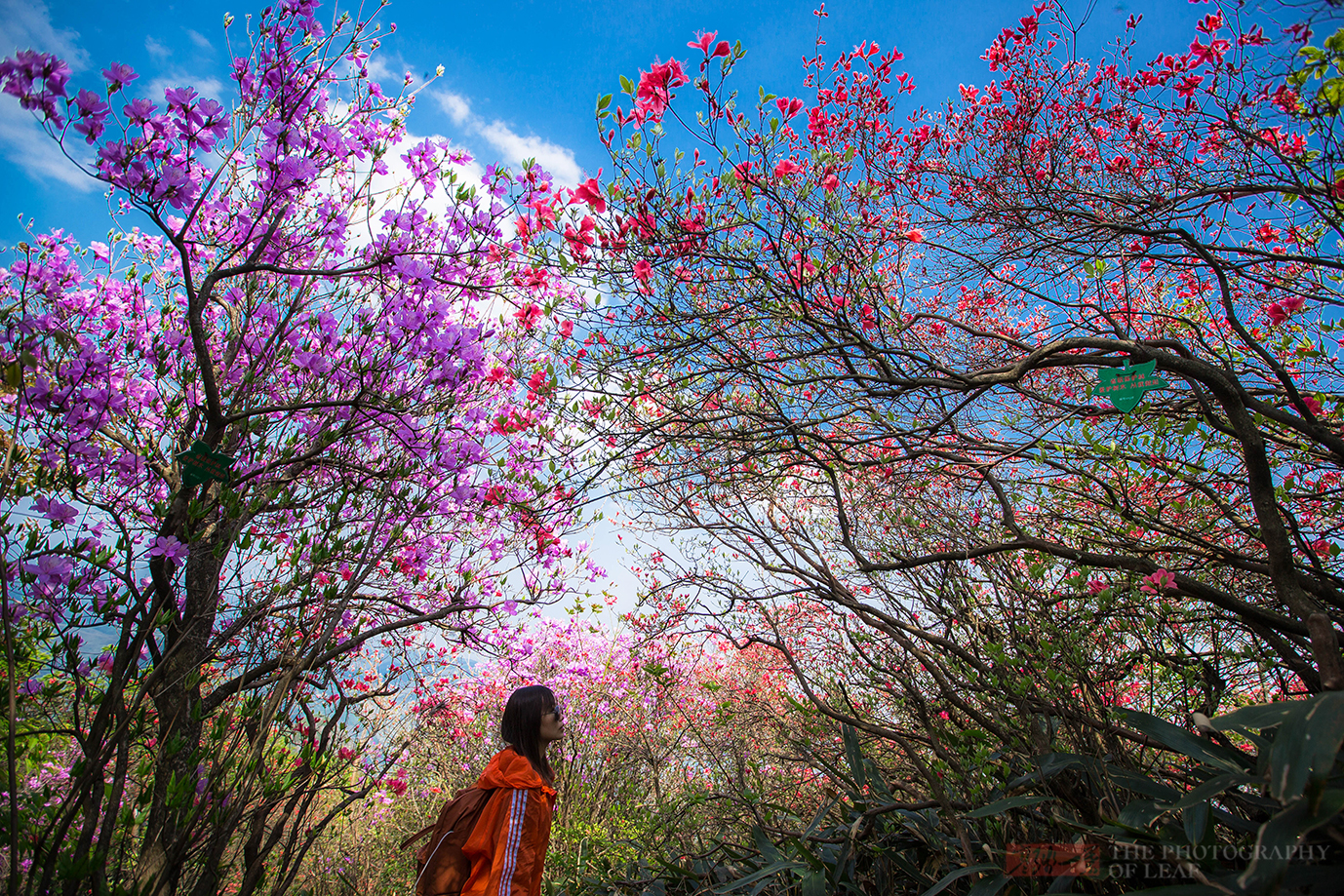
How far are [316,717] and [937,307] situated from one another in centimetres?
442

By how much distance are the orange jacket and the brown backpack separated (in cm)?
4

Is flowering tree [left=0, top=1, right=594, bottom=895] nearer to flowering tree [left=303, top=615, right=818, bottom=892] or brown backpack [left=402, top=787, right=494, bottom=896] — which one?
brown backpack [left=402, top=787, right=494, bottom=896]

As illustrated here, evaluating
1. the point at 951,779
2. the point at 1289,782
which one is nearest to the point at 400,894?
the point at 951,779

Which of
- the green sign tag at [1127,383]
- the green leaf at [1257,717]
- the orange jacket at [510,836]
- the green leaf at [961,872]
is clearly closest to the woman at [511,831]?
the orange jacket at [510,836]

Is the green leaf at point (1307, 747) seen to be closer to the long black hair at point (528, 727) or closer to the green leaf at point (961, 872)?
the green leaf at point (961, 872)

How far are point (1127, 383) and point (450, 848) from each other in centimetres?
294

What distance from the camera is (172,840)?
1385mm

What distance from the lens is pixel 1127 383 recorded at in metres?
2.01

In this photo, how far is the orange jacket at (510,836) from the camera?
191 cm

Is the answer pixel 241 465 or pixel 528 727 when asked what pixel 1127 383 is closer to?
pixel 528 727

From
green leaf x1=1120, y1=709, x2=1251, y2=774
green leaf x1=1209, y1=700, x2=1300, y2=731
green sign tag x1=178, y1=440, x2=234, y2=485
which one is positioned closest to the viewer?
green leaf x1=1209, y1=700, x2=1300, y2=731

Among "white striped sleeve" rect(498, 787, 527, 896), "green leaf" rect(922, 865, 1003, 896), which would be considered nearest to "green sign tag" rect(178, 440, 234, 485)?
"white striped sleeve" rect(498, 787, 527, 896)

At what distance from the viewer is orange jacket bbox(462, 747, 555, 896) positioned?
191 centimetres

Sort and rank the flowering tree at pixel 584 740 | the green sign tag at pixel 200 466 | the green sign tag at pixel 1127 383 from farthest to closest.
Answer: the flowering tree at pixel 584 740
the green sign tag at pixel 1127 383
the green sign tag at pixel 200 466
